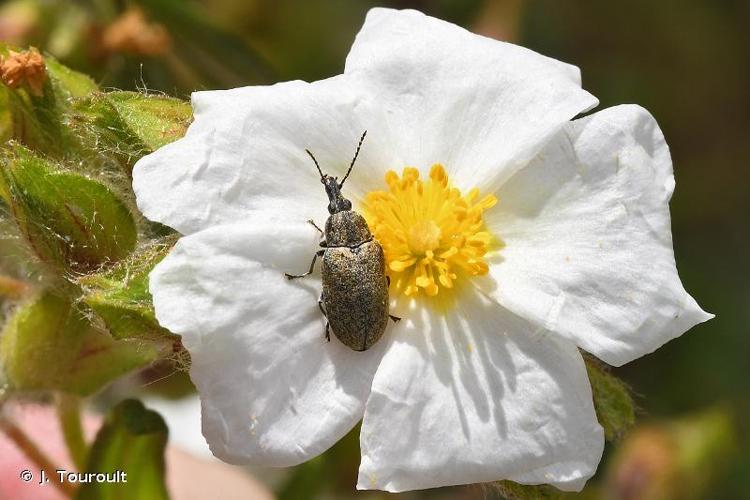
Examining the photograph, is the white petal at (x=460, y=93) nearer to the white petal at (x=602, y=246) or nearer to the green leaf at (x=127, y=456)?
the white petal at (x=602, y=246)

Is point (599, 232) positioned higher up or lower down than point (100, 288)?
higher up

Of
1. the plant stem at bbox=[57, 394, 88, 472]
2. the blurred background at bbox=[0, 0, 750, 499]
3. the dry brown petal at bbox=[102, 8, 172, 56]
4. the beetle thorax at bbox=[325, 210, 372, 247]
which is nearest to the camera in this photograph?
the beetle thorax at bbox=[325, 210, 372, 247]

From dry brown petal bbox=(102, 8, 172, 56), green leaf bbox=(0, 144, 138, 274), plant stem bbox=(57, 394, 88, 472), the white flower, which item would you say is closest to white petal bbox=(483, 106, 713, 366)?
the white flower

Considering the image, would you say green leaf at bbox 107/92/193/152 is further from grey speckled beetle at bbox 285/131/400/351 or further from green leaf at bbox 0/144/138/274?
grey speckled beetle at bbox 285/131/400/351

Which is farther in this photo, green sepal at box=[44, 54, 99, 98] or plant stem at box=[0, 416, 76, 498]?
plant stem at box=[0, 416, 76, 498]

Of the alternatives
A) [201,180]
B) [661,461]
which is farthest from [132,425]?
[661,461]

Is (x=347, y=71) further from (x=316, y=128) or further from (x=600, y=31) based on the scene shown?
(x=600, y=31)

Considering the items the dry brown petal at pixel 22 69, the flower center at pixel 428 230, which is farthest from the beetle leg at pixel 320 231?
the dry brown petal at pixel 22 69
